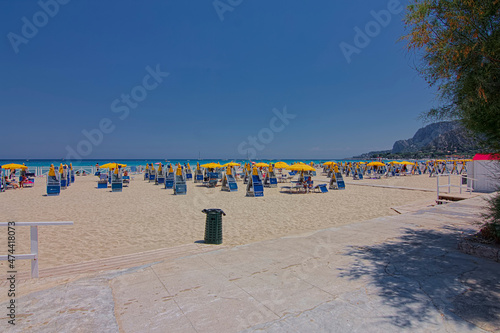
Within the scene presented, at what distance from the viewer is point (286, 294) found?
286 centimetres

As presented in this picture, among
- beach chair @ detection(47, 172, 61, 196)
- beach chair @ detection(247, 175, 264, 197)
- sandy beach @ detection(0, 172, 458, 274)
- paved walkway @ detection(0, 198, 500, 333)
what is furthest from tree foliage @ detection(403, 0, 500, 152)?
beach chair @ detection(47, 172, 61, 196)

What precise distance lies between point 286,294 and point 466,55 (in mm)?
3778

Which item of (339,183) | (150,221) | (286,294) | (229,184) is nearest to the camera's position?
(286,294)

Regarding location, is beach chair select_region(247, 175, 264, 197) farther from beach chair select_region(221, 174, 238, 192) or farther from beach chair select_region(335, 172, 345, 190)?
beach chair select_region(335, 172, 345, 190)

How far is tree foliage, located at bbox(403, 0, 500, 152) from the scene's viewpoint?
335 cm

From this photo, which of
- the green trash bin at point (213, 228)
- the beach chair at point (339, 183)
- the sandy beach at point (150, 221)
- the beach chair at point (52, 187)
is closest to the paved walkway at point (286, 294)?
the green trash bin at point (213, 228)

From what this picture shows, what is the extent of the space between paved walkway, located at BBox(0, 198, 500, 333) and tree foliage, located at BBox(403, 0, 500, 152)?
2.07m

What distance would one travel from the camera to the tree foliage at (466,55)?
11.0 ft

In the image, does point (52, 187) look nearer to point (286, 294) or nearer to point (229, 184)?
point (229, 184)

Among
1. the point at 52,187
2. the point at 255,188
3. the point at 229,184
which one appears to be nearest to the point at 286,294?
the point at 255,188

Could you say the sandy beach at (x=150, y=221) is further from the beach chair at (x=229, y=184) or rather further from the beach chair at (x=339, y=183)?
the beach chair at (x=339, y=183)

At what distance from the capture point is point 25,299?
2811 mm

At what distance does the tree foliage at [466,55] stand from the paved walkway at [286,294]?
2.07 metres

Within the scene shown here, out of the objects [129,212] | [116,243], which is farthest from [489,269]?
[129,212]
